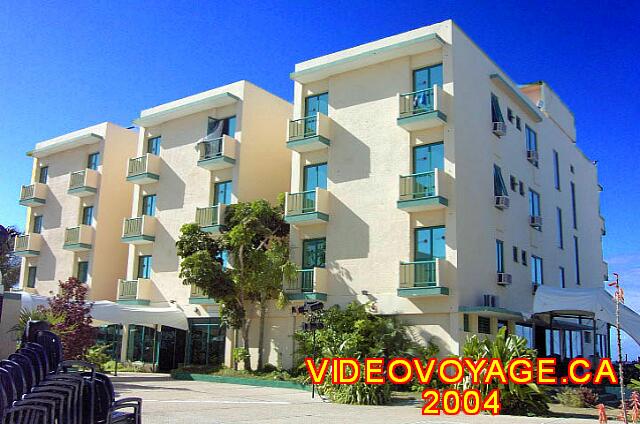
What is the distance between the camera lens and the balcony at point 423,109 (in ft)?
78.5

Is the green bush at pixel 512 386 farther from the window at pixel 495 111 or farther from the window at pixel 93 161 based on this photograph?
the window at pixel 93 161

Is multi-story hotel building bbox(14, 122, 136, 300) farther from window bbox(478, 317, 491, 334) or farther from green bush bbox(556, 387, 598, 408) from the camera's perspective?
green bush bbox(556, 387, 598, 408)

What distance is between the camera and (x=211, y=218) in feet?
97.2

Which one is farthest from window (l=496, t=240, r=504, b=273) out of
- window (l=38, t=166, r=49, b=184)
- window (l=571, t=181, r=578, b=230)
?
window (l=38, t=166, r=49, b=184)

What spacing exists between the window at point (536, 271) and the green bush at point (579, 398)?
11.1m

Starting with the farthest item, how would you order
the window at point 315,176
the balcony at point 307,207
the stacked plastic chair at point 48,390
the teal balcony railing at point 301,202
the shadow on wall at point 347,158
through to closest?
the window at point 315,176 < the teal balcony railing at point 301,202 < the balcony at point 307,207 < the shadow on wall at point 347,158 < the stacked plastic chair at point 48,390

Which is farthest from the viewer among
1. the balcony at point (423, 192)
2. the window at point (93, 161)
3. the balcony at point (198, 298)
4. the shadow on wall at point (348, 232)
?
the window at point (93, 161)

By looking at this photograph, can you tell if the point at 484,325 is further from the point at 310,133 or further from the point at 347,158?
the point at 310,133

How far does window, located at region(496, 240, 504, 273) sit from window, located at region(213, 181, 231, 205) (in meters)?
12.2

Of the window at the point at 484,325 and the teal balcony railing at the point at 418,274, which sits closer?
the teal balcony railing at the point at 418,274

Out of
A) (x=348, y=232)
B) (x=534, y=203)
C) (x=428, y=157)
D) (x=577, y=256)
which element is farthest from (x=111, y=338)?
(x=577, y=256)

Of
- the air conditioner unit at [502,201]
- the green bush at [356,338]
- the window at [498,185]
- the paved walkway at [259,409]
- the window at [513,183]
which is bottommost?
the paved walkway at [259,409]

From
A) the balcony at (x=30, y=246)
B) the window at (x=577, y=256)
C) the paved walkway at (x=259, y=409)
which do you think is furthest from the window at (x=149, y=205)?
the window at (x=577, y=256)

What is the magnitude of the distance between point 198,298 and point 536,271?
15.5m
